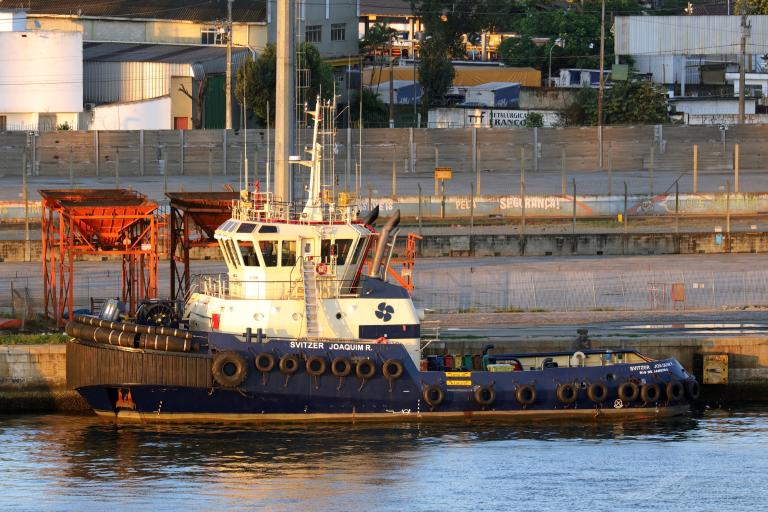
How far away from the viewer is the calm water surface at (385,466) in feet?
94.1

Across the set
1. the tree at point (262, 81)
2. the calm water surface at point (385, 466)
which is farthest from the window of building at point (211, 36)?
the calm water surface at point (385, 466)

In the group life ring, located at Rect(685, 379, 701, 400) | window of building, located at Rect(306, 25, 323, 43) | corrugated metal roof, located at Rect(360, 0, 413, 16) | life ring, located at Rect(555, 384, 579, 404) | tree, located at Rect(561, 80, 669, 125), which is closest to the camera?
life ring, located at Rect(555, 384, 579, 404)

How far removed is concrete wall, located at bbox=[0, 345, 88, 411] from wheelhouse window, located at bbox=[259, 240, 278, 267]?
5387 millimetres

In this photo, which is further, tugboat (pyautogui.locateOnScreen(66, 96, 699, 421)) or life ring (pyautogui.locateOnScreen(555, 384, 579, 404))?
life ring (pyautogui.locateOnScreen(555, 384, 579, 404))

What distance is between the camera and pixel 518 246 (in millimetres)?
53844

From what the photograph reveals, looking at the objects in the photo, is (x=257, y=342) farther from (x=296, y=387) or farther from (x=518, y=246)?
(x=518, y=246)

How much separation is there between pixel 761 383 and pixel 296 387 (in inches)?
476

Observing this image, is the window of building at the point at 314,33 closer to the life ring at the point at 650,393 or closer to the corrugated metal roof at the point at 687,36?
the corrugated metal roof at the point at 687,36

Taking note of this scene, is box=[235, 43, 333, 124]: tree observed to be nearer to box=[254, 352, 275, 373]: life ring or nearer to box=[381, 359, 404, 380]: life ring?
box=[381, 359, 404, 380]: life ring

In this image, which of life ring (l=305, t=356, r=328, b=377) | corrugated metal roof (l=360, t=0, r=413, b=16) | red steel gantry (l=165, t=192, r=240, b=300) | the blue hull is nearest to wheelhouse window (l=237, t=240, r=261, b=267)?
the blue hull

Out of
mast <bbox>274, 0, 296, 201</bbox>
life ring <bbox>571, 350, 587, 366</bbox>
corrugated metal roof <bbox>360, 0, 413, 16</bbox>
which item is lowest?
life ring <bbox>571, 350, 587, 366</bbox>

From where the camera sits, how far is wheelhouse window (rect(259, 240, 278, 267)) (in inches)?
1356

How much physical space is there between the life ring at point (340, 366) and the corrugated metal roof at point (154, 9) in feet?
191

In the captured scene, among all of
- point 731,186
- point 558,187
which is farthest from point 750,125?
point 558,187
